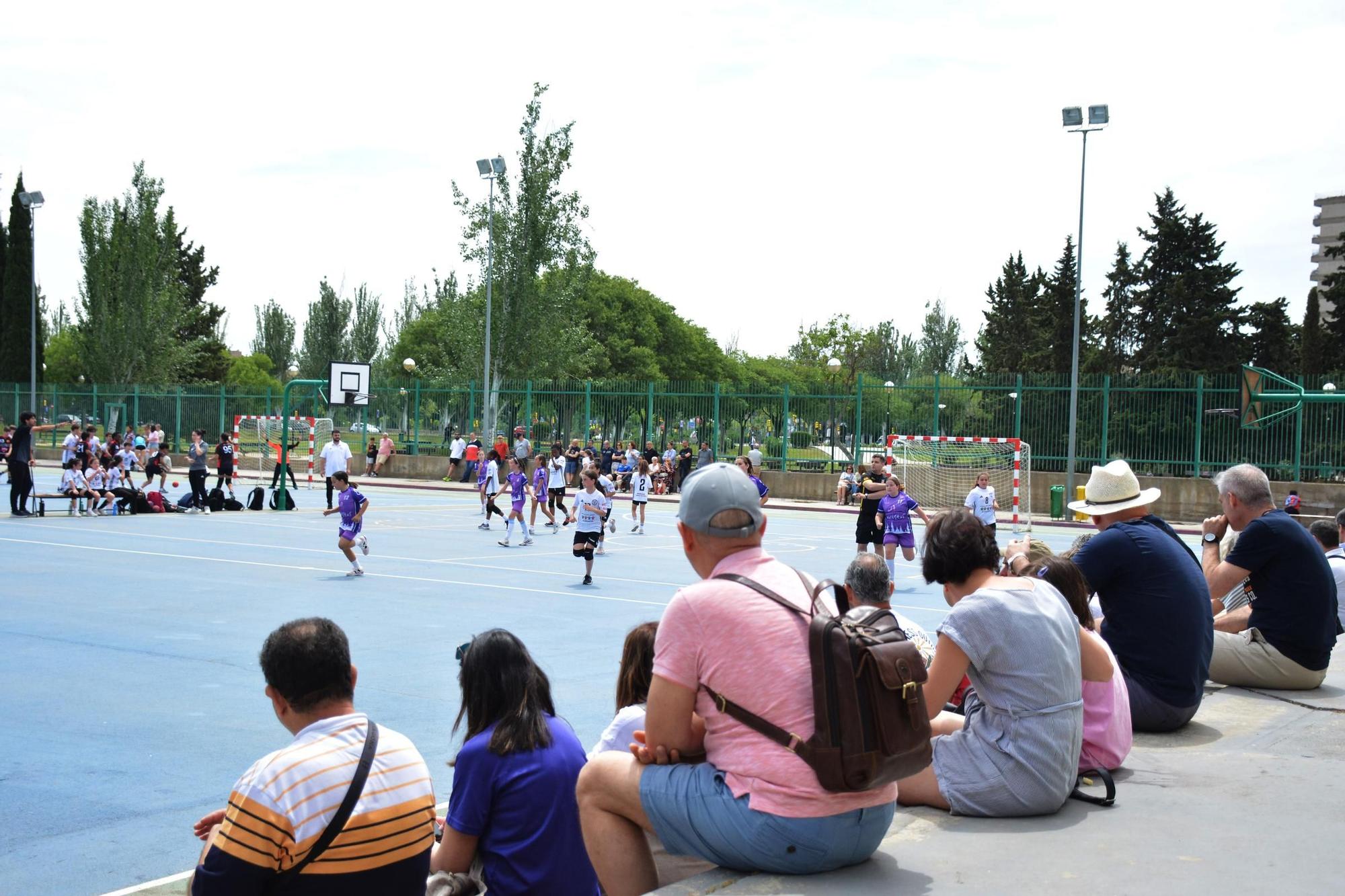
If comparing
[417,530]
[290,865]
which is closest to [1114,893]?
[290,865]

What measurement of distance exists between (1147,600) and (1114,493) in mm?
592

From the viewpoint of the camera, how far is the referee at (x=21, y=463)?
24.1 m

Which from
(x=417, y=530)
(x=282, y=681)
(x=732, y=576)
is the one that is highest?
(x=732, y=576)

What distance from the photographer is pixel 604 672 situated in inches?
399

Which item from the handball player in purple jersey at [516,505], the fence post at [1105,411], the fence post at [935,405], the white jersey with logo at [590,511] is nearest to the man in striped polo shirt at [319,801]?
the white jersey with logo at [590,511]

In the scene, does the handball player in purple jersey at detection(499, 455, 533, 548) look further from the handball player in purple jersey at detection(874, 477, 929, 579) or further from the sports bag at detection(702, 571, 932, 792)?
the sports bag at detection(702, 571, 932, 792)

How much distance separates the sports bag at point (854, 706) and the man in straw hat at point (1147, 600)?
2.80 metres

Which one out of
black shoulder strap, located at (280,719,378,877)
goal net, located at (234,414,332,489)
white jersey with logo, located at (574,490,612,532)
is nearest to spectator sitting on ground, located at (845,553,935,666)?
black shoulder strap, located at (280,719,378,877)

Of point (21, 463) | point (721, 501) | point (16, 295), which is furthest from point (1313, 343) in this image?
point (16, 295)

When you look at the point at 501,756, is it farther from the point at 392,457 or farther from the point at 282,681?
the point at 392,457

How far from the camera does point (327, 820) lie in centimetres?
307

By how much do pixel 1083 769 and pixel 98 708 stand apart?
21.5 ft

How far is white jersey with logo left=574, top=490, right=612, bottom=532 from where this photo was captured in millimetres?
17078

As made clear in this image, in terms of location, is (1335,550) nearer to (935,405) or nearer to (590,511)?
(590,511)
